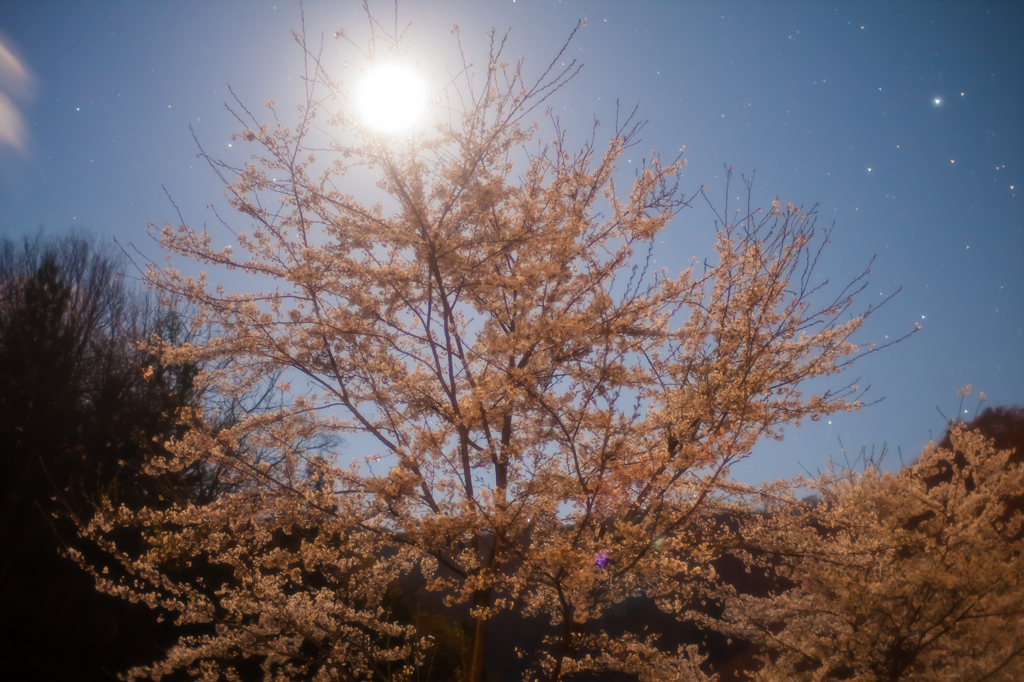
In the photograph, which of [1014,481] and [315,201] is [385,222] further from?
[1014,481]

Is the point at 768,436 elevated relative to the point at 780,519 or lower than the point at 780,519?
elevated

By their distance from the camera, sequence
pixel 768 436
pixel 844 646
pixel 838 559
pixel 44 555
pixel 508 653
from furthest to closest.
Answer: pixel 508 653 → pixel 44 555 → pixel 844 646 → pixel 838 559 → pixel 768 436

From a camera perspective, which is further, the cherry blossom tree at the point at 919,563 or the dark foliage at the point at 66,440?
the dark foliage at the point at 66,440

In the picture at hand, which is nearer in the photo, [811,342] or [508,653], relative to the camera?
[811,342]

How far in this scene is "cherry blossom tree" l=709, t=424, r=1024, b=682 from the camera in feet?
12.2

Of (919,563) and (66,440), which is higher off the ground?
(66,440)

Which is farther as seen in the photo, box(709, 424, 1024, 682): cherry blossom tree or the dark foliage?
the dark foliage

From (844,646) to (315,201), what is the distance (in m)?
6.78

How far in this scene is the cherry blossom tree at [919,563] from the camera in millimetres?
3725

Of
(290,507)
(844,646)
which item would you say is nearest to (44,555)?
(290,507)

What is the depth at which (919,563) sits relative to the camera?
4098 millimetres

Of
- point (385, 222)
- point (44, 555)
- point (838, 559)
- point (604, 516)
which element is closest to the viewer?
point (604, 516)

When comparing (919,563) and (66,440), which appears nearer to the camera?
(919,563)

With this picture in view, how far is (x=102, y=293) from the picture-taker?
998cm
